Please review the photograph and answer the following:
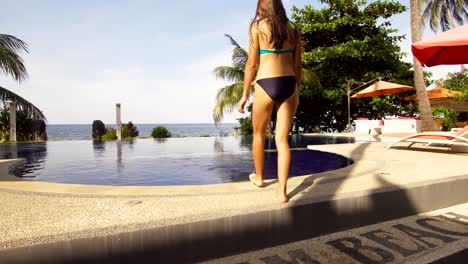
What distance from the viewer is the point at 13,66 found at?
40.9 feet

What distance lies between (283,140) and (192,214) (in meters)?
1.14

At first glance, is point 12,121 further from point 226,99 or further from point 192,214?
point 192,214

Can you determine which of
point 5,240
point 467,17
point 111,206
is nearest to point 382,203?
point 111,206

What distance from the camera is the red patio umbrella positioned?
5.06m

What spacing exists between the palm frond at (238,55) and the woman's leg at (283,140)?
52.7 feet

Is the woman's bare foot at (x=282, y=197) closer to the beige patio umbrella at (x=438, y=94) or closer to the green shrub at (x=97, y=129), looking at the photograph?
the beige patio umbrella at (x=438, y=94)

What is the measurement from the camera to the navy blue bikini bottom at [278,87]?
303 centimetres

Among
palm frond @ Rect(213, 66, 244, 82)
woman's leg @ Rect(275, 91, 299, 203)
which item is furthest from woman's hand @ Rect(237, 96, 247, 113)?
palm frond @ Rect(213, 66, 244, 82)

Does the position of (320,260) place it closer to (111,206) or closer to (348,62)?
(111,206)

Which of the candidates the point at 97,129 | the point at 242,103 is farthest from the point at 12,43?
the point at 242,103

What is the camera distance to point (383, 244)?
8.29ft

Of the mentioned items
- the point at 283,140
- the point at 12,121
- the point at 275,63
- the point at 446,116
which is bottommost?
the point at 283,140

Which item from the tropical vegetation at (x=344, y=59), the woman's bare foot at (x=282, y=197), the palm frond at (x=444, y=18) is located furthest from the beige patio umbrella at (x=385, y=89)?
the woman's bare foot at (x=282, y=197)

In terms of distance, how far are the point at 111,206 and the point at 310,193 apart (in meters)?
1.77
